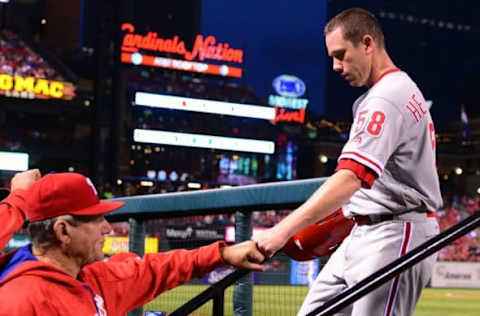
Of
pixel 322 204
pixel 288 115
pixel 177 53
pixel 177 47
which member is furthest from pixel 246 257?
pixel 288 115

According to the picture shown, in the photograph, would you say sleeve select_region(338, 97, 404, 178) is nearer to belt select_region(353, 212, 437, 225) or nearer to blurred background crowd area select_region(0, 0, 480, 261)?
belt select_region(353, 212, 437, 225)

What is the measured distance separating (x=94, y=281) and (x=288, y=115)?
175ft

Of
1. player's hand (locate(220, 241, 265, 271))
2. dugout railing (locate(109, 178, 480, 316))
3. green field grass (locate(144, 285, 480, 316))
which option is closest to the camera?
dugout railing (locate(109, 178, 480, 316))

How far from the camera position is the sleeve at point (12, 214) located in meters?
2.57

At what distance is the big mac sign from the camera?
4934 centimetres

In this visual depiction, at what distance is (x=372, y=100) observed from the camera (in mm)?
2584

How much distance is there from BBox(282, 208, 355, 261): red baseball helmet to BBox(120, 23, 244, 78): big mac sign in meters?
46.2

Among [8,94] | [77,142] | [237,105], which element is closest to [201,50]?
[237,105]

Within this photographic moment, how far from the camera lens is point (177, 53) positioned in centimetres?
5191

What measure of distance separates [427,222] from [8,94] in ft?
149

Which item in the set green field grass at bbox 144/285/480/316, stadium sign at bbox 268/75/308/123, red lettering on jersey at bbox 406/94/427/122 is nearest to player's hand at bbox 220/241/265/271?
red lettering on jersey at bbox 406/94/427/122

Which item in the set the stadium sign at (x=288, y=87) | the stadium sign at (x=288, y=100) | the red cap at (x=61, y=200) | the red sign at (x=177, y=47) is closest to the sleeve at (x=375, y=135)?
the red cap at (x=61, y=200)

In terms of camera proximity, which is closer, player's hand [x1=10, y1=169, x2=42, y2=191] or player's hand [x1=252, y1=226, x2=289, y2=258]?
player's hand [x1=252, y1=226, x2=289, y2=258]

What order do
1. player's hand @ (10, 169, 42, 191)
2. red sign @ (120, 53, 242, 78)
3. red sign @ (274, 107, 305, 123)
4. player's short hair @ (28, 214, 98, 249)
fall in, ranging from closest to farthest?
player's short hair @ (28, 214, 98, 249)
player's hand @ (10, 169, 42, 191)
red sign @ (120, 53, 242, 78)
red sign @ (274, 107, 305, 123)
